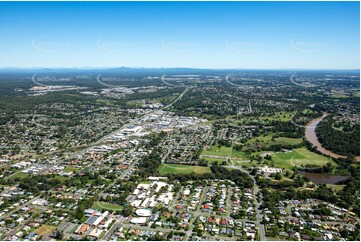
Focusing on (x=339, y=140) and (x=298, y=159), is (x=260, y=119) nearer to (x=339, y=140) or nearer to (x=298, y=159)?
(x=339, y=140)

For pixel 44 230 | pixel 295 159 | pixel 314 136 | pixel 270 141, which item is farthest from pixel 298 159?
pixel 44 230

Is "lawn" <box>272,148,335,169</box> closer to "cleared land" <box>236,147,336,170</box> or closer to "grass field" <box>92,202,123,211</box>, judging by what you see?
"cleared land" <box>236,147,336,170</box>

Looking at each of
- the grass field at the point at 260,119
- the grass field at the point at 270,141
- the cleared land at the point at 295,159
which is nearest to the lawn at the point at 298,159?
the cleared land at the point at 295,159

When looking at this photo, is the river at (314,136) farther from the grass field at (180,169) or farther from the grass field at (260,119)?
the grass field at (180,169)

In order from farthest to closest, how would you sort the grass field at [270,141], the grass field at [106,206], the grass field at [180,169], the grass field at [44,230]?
1. the grass field at [270,141]
2. the grass field at [180,169]
3. the grass field at [106,206]
4. the grass field at [44,230]

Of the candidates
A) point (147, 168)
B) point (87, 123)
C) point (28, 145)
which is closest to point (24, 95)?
point (87, 123)

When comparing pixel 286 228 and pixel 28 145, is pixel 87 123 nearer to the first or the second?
pixel 28 145

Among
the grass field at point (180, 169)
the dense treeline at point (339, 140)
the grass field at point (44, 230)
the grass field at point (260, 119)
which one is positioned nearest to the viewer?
the grass field at point (44, 230)

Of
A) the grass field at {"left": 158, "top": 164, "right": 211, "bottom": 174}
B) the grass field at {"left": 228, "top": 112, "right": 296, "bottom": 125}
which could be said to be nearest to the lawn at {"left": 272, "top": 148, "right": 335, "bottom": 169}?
the grass field at {"left": 158, "top": 164, "right": 211, "bottom": 174}
